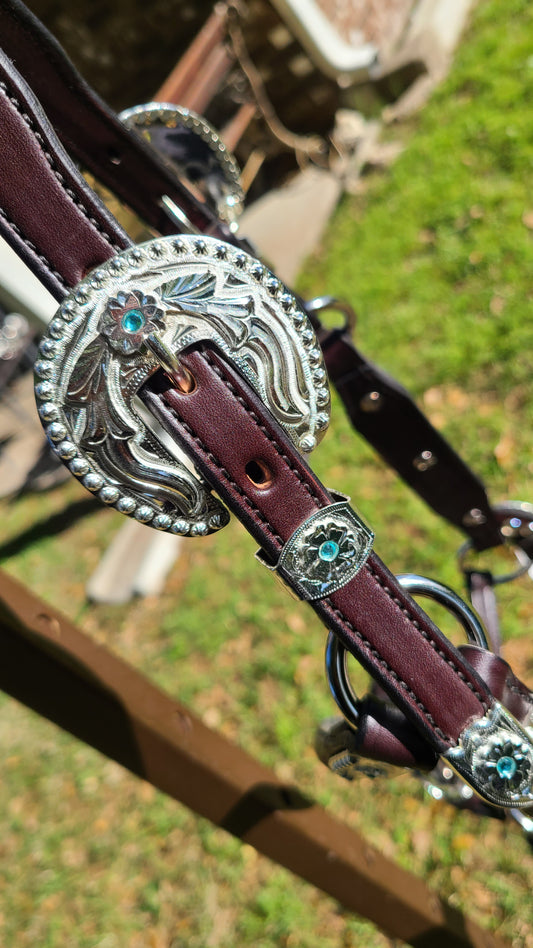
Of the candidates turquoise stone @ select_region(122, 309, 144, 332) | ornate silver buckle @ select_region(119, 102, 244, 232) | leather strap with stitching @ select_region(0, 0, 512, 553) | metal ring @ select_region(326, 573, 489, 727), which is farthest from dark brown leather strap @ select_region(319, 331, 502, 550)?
turquoise stone @ select_region(122, 309, 144, 332)

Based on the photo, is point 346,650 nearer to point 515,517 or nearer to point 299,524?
point 299,524

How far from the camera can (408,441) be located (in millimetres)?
1452

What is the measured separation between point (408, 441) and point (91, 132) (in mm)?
804

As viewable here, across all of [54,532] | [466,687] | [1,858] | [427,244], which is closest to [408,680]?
[466,687]

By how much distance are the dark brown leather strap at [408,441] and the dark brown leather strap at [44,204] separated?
0.63m

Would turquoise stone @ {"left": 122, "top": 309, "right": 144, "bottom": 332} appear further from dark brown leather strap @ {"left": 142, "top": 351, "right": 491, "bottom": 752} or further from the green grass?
the green grass

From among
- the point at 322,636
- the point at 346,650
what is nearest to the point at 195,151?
the point at 346,650

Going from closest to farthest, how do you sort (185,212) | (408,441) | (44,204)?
1. (44,204)
2. (185,212)
3. (408,441)

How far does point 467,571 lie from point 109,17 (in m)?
5.48

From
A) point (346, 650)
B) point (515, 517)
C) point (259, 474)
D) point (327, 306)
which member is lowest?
point (515, 517)

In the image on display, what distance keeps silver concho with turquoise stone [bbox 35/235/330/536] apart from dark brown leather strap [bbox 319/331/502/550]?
1.72 ft

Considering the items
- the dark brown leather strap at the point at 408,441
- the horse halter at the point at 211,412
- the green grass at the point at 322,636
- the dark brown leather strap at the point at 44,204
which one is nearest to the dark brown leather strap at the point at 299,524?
the horse halter at the point at 211,412

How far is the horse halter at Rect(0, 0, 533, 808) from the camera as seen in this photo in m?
0.79

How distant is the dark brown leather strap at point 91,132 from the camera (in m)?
0.98
